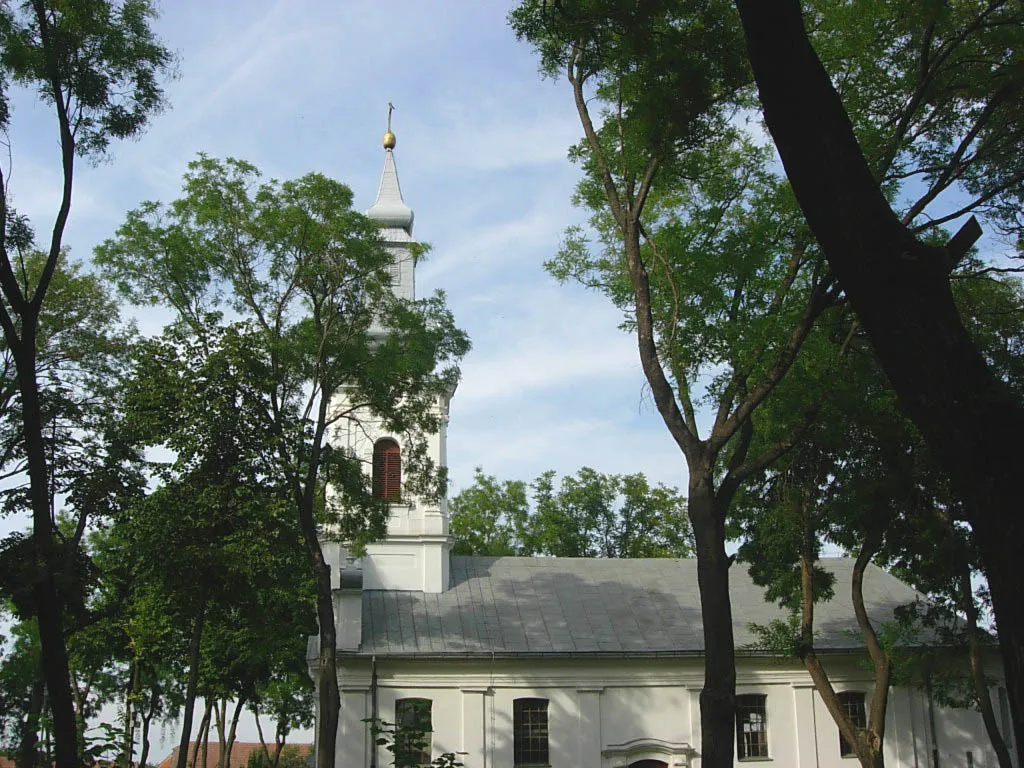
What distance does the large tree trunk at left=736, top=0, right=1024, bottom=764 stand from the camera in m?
5.03

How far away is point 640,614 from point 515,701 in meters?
4.87

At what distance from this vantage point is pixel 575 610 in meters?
30.2

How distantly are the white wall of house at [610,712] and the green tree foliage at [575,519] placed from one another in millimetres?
17167

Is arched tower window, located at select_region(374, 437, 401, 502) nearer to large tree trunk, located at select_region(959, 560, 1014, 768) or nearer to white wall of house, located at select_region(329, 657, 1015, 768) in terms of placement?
white wall of house, located at select_region(329, 657, 1015, 768)

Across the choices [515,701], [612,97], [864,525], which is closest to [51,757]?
[612,97]

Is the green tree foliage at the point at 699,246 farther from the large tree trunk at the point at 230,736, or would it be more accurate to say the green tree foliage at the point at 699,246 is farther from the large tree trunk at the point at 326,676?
the large tree trunk at the point at 230,736

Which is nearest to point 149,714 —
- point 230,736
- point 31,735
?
point 230,736

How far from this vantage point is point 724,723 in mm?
11906

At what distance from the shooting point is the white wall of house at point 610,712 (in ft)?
87.1

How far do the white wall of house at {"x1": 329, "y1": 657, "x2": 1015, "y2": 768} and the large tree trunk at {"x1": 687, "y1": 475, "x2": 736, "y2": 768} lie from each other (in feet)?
49.3

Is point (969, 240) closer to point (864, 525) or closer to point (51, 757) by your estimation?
point (51, 757)

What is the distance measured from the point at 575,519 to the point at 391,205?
60.8 feet

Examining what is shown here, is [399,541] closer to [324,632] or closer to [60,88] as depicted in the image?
[324,632]

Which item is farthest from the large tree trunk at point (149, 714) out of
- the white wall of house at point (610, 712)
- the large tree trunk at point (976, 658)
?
the large tree trunk at point (976, 658)
